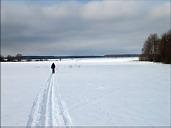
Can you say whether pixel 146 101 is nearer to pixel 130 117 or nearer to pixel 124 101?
pixel 124 101

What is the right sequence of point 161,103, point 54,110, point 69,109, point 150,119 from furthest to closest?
point 161,103 → point 69,109 → point 54,110 → point 150,119

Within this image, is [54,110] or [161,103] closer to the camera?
[54,110]

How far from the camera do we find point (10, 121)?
746 cm

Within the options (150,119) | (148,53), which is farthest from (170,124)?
(148,53)

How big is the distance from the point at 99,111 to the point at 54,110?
62.0 inches

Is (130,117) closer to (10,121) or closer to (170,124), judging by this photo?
(170,124)

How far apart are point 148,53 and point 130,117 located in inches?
3403

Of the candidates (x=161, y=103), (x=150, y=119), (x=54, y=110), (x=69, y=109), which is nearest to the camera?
(x=150, y=119)

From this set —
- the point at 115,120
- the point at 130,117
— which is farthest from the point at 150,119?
the point at 115,120

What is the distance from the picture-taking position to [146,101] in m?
10.6

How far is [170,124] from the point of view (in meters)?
7.18

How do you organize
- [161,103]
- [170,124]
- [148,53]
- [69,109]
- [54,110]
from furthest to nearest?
[148,53] < [161,103] < [69,109] < [54,110] < [170,124]

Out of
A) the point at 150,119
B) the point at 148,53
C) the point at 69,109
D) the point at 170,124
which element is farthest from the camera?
the point at 148,53

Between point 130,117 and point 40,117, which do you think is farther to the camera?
point 130,117
